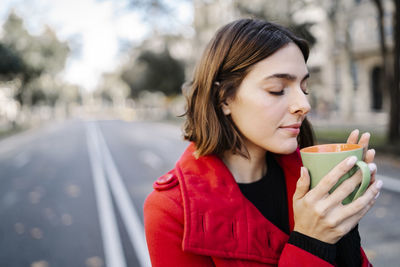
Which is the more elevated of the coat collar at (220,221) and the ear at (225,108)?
the ear at (225,108)

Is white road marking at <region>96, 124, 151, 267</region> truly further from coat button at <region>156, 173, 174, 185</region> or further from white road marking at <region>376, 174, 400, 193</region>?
white road marking at <region>376, 174, 400, 193</region>

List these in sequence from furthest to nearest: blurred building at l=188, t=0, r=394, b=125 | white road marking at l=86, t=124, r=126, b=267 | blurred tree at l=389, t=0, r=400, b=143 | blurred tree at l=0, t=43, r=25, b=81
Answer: blurred building at l=188, t=0, r=394, b=125
blurred tree at l=0, t=43, r=25, b=81
blurred tree at l=389, t=0, r=400, b=143
white road marking at l=86, t=124, r=126, b=267

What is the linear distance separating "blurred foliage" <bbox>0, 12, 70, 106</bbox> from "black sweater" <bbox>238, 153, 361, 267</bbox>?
2478 centimetres

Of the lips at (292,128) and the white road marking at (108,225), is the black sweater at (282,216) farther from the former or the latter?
the white road marking at (108,225)

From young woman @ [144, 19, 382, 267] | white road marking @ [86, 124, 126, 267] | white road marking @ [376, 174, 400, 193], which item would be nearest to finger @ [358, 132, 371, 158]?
young woman @ [144, 19, 382, 267]

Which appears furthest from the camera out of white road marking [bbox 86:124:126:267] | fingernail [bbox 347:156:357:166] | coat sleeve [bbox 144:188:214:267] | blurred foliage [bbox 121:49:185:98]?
blurred foliage [bbox 121:49:185:98]

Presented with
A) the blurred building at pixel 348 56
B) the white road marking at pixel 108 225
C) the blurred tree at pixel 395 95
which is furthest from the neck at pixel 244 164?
the blurred building at pixel 348 56

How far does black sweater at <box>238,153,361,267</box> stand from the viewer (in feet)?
3.77

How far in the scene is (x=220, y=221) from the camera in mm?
1197

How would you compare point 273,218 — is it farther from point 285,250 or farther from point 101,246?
point 101,246

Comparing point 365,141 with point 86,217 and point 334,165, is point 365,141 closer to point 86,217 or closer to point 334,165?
point 334,165

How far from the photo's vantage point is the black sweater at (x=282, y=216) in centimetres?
115

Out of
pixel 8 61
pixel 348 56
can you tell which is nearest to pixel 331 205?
pixel 348 56

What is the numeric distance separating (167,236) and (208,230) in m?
0.13
